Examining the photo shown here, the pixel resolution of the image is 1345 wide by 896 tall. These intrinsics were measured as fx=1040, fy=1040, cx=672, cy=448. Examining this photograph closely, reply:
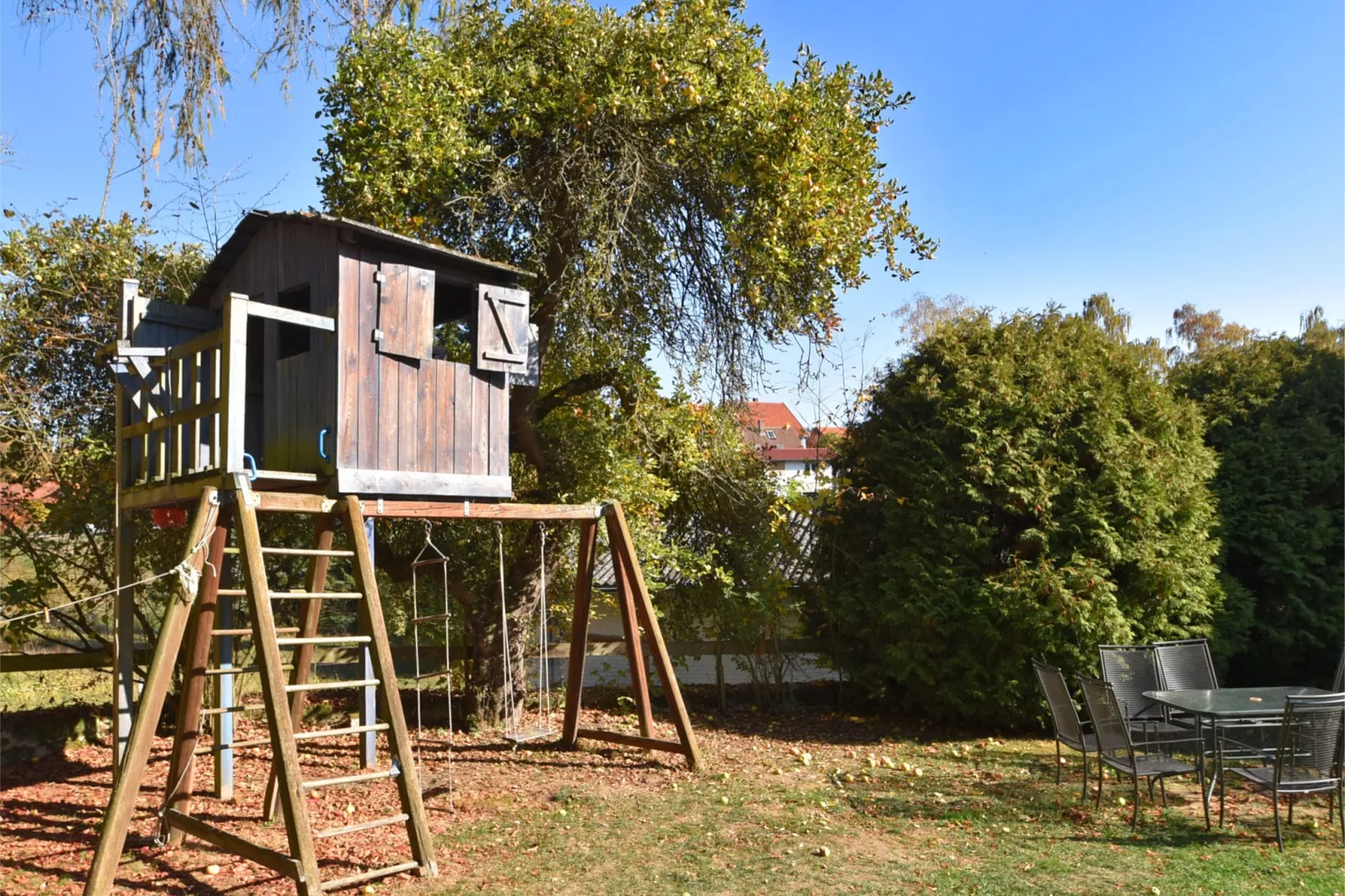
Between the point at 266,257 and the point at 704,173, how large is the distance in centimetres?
448

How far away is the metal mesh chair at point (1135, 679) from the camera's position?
368 inches

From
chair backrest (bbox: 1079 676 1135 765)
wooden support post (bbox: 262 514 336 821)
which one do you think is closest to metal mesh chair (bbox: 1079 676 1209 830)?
chair backrest (bbox: 1079 676 1135 765)

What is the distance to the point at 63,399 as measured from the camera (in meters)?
Result: 10.4

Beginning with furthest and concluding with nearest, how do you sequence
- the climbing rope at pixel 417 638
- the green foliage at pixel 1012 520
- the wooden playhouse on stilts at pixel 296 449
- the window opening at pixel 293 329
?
the green foliage at pixel 1012 520 < the window opening at pixel 293 329 < the climbing rope at pixel 417 638 < the wooden playhouse on stilts at pixel 296 449

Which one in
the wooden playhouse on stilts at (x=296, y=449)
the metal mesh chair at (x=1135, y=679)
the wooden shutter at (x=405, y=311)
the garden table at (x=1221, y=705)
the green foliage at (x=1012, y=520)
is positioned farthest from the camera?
the green foliage at (x=1012, y=520)

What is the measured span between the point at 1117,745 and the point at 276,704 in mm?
6048

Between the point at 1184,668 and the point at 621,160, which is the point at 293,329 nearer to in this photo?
the point at 621,160

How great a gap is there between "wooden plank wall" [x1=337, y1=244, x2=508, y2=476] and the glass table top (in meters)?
5.56

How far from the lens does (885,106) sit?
10.7 m

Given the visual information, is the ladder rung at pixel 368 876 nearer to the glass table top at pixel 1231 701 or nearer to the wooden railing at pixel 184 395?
the wooden railing at pixel 184 395

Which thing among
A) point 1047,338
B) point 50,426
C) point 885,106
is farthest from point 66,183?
point 1047,338

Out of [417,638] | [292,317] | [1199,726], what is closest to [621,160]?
[292,317]

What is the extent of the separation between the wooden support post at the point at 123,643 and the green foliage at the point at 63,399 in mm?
1841

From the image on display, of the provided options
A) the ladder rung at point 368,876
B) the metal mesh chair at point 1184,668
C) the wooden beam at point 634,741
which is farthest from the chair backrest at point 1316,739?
the ladder rung at point 368,876
